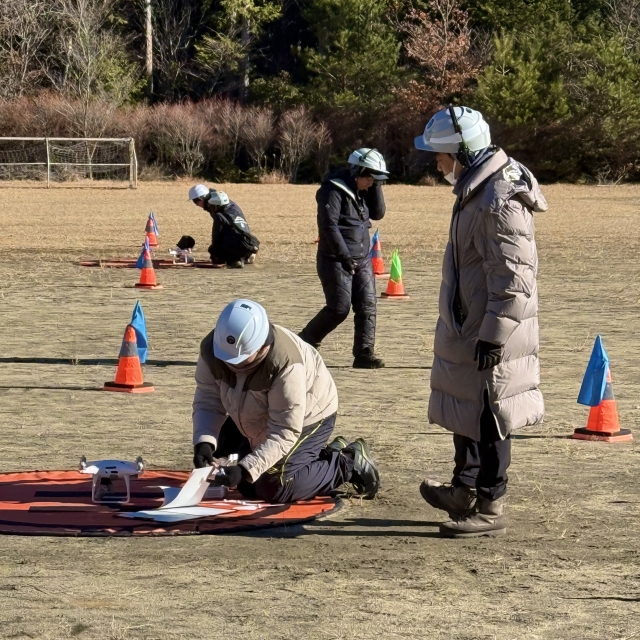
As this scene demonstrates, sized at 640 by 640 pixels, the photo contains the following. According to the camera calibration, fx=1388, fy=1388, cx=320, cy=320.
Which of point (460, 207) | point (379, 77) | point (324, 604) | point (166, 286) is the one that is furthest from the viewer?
point (379, 77)

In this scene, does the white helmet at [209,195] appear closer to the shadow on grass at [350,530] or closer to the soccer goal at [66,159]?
the shadow on grass at [350,530]

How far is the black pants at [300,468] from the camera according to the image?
7.14 metres

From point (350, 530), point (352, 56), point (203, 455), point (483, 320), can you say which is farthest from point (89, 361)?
point (352, 56)

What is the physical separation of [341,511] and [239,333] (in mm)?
1254

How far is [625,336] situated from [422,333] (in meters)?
2.01

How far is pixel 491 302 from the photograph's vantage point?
20.7 feet

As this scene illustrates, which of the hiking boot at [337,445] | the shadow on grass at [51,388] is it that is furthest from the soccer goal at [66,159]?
the hiking boot at [337,445]

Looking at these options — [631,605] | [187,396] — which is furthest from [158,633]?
[187,396]

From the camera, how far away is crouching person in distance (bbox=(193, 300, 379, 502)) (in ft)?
21.4

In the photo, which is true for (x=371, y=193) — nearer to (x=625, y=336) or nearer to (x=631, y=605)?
(x=625, y=336)

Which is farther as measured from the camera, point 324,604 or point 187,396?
point 187,396

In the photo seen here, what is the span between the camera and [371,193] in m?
11.9

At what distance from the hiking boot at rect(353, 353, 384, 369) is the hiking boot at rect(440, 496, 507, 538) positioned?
5190 mm

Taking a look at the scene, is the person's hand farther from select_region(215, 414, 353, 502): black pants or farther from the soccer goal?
the soccer goal
